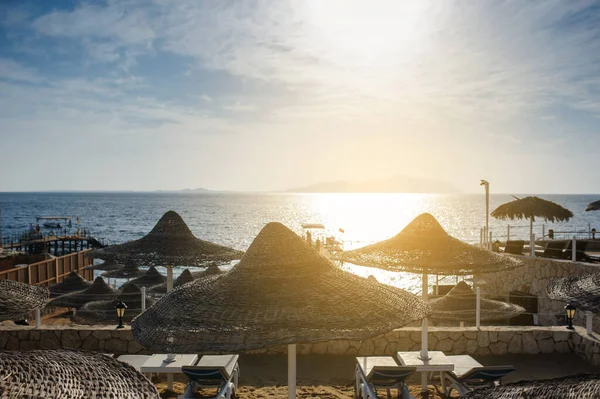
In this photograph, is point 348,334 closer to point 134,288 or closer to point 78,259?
point 134,288

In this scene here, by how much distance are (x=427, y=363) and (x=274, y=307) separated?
3.86 m

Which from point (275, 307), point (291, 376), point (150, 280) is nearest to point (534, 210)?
point (150, 280)

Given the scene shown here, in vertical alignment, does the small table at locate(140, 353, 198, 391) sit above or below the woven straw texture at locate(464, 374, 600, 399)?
below

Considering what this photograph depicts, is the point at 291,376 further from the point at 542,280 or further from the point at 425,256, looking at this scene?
the point at 542,280

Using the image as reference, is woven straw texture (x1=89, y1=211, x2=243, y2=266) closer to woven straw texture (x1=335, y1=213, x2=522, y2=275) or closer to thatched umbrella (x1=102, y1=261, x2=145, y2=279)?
woven straw texture (x1=335, y1=213, x2=522, y2=275)

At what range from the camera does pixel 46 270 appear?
2008 centimetres

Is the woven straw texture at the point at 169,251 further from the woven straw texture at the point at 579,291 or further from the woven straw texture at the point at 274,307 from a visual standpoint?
the woven straw texture at the point at 579,291

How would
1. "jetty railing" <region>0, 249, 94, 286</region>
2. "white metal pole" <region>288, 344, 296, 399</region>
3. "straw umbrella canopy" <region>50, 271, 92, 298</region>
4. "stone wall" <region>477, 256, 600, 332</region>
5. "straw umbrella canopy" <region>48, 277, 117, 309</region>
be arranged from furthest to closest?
"jetty railing" <region>0, 249, 94, 286</region> → "straw umbrella canopy" <region>50, 271, 92, 298</region> → "stone wall" <region>477, 256, 600, 332</region> → "straw umbrella canopy" <region>48, 277, 117, 309</region> → "white metal pole" <region>288, 344, 296, 399</region>

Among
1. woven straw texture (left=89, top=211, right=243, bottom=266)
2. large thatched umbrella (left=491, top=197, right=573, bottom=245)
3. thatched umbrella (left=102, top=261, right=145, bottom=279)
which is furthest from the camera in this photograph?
thatched umbrella (left=102, top=261, right=145, bottom=279)

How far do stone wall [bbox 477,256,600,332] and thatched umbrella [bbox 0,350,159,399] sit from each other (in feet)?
41.0

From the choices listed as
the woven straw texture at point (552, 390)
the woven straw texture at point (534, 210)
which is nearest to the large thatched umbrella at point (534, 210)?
the woven straw texture at point (534, 210)

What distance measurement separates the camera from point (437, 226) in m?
7.48

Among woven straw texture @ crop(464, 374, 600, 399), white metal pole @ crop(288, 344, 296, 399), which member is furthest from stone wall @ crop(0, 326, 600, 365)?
woven straw texture @ crop(464, 374, 600, 399)

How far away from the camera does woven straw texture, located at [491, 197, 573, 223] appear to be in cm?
1819
